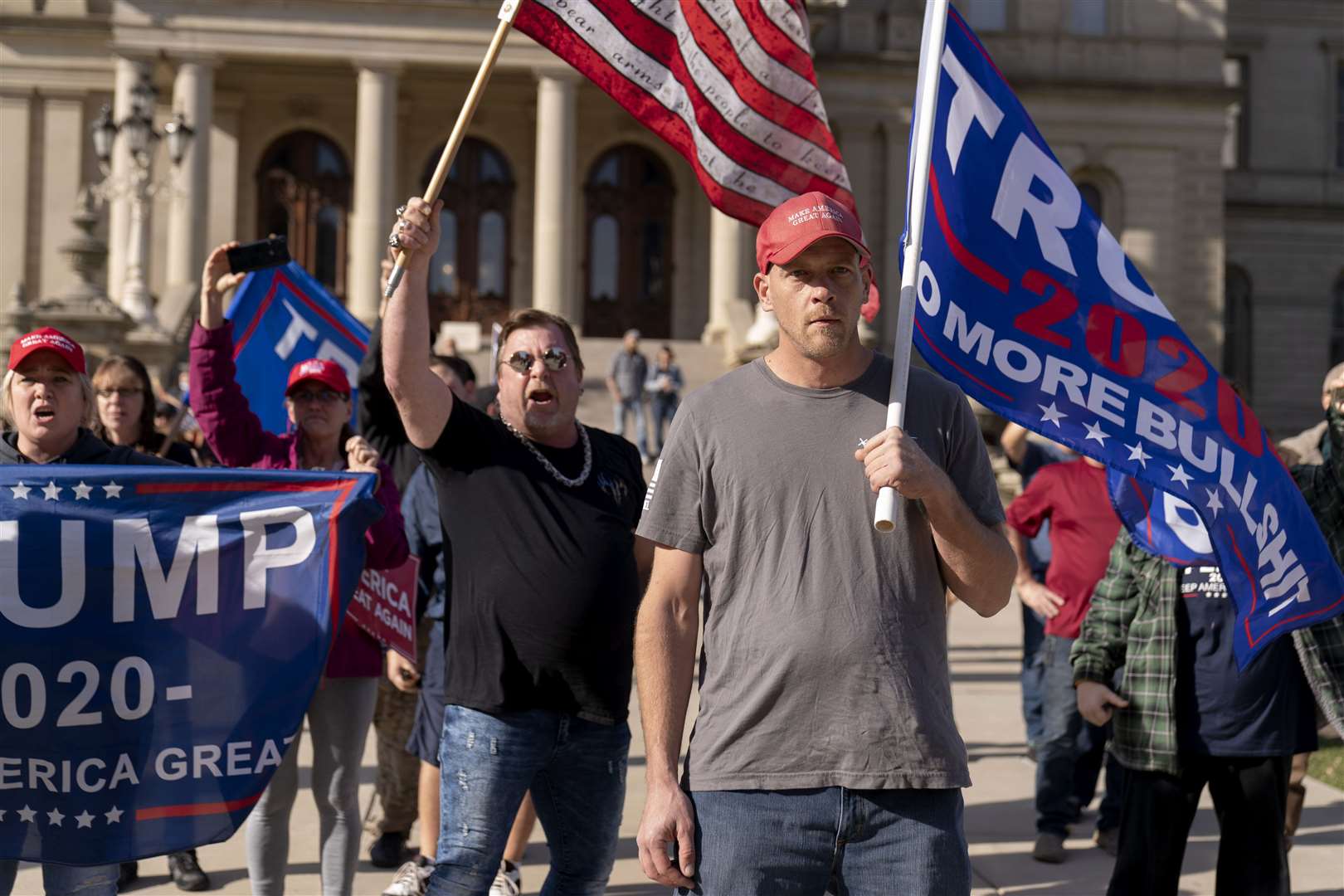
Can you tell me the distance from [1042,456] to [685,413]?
5.98 meters

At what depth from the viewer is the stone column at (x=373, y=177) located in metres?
31.6

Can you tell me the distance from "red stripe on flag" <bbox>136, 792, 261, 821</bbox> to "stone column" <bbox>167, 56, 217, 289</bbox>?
2794 centimetres

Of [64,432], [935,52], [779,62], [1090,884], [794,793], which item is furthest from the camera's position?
[1090,884]

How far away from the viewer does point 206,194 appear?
104ft

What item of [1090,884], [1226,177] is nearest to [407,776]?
[1090,884]

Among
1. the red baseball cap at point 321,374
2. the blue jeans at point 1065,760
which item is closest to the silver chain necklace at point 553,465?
the red baseball cap at point 321,374

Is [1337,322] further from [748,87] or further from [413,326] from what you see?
[413,326]

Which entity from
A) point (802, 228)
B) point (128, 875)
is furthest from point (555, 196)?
point (802, 228)

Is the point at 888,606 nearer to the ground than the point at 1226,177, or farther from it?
nearer to the ground

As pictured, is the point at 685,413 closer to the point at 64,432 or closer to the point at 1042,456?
the point at 64,432

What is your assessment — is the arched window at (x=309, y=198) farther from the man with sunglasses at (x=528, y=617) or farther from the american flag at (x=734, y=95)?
the man with sunglasses at (x=528, y=617)

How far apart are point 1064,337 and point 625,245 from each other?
107 feet

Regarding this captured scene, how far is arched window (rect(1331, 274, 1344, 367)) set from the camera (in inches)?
1786

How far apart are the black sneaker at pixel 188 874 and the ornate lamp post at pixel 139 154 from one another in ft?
60.1
